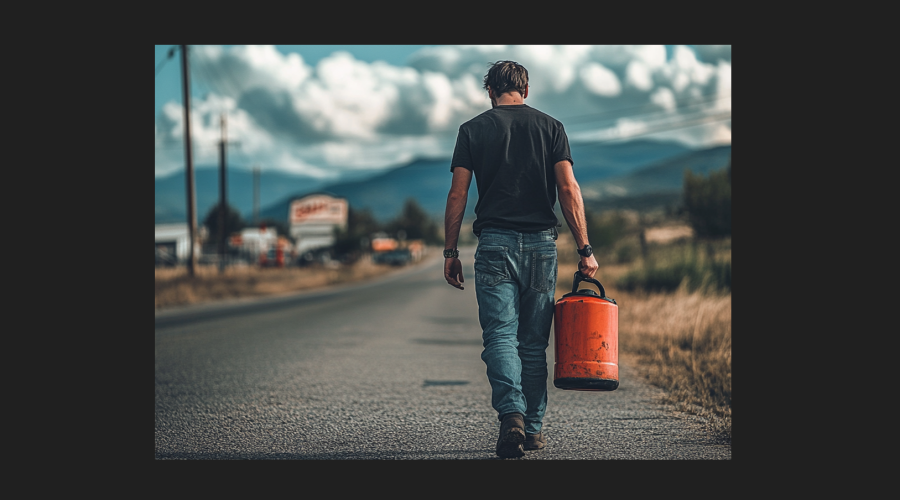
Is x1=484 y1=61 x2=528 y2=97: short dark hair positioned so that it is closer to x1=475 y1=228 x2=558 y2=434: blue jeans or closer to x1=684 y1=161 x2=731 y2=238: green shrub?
x1=475 y1=228 x2=558 y2=434: blue jeans

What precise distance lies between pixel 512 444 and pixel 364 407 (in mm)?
1935

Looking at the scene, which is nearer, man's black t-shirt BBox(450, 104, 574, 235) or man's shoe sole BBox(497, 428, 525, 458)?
man's shoe sole BBox(497, 428, 525, 458)

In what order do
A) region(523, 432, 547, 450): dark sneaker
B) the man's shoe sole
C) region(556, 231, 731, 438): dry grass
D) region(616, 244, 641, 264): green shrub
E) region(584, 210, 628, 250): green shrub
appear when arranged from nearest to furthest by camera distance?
the man's shoe sole
region(523, 432, 547, 450): dark sneaker
region(556, 231, 731, 438): dry grass
region(616, 244, 641, 264): green shrub
region(584, 210, 628, 250): green shrub

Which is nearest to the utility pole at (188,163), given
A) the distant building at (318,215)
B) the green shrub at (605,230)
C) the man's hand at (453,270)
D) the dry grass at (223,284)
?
the dry grass at (223,284)

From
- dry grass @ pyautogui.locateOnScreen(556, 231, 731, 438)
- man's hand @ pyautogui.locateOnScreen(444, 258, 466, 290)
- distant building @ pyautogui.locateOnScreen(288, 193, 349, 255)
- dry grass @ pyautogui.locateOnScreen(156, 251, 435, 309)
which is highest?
distant building @ pyautogui.locateOnScreen(288, 193, 349, 255)

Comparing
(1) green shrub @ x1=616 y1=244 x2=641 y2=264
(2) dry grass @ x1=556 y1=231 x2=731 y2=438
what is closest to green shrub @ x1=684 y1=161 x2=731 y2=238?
(1) green shrub @ x1=616 y1=244 x2=641 y2=264

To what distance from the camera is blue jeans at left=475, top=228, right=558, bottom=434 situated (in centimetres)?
354

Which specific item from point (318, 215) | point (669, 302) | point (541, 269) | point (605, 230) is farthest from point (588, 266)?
point (318, 215)

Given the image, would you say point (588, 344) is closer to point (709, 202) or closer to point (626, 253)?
point (709, 202)

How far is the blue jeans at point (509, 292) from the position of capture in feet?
11.6

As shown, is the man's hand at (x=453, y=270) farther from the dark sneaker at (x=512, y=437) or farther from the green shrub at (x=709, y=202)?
the green shrub at (x=709, y=202)

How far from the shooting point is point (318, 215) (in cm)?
6681

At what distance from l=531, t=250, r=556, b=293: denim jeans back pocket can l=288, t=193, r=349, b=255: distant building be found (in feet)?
208

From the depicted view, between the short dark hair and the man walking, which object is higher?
the short dark hair
